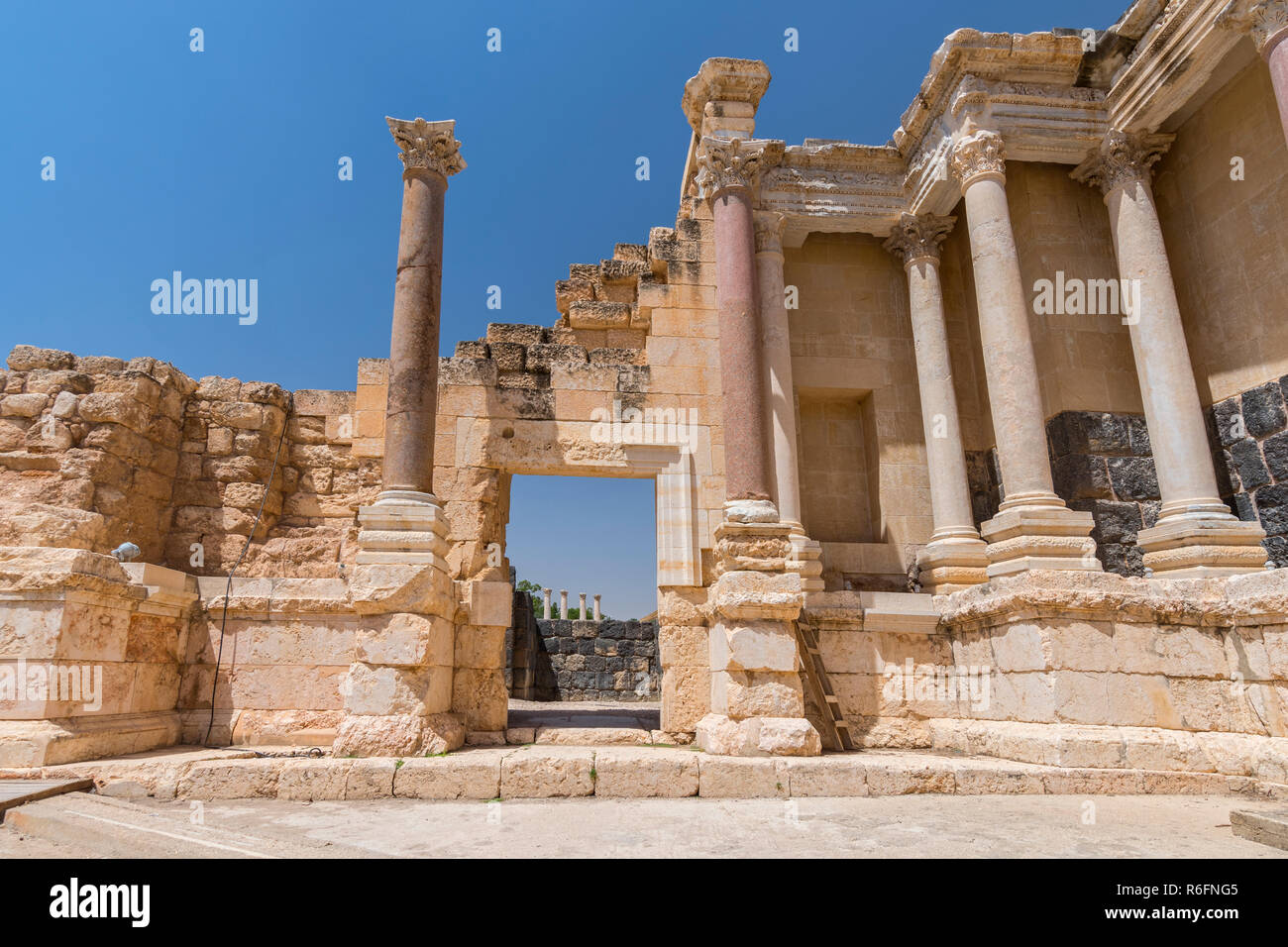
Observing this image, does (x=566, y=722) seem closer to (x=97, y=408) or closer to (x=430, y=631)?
(x=430, y=631)

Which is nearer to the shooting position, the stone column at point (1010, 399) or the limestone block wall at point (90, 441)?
the stone column at point (1010, 399)

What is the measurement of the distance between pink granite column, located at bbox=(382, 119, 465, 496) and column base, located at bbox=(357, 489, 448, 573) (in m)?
0.25

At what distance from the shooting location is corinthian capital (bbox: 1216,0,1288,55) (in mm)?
7418

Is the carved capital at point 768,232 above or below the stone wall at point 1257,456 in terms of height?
above

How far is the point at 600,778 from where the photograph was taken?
5.82m

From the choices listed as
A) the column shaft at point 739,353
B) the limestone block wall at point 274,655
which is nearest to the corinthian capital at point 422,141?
the column shaft at point 739,353

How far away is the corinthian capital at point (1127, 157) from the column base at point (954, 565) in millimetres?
4913

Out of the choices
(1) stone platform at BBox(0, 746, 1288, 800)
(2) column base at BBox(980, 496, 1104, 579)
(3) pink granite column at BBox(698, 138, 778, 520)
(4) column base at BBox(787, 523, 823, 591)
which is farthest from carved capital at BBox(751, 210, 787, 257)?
(1) stone platform at BBox(0, 746, 1288, 800)

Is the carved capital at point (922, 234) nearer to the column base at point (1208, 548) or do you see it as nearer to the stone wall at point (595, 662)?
the column base at point (1208, 548)

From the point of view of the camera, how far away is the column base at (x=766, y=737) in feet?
21.7

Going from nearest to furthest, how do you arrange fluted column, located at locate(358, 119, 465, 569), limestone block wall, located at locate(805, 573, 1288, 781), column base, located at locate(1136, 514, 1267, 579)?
limestone block wall, located at locate(805, 573, 1288, 781), fluted column, located at locate(358, 119, 465, 569), column base, located at locate(1136, 514, 1267, 579)

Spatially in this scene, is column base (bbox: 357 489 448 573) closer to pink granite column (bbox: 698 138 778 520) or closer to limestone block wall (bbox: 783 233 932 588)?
pink granite column (bbox: 698 138 778 520)

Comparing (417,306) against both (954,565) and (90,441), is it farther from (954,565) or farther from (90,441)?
(954,565)
